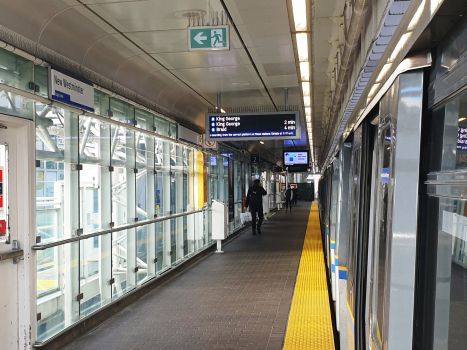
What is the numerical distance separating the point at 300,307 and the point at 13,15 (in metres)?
4.45

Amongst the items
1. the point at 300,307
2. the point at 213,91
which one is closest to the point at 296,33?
the point at 300,307

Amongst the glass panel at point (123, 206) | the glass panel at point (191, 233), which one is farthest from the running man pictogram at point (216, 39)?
the glass panel at point (191, 233)

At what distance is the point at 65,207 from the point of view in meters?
5.46

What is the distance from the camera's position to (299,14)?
3.81 metres

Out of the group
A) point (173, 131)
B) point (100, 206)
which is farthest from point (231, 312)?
point (173, 131)

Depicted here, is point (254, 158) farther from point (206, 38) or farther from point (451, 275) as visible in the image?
point (451, 275)

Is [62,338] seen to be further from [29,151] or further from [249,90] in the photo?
[249,90]

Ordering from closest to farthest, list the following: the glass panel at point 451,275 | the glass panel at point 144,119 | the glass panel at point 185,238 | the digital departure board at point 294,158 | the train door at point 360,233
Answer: the glass panel at point 451,275
the train door at point 360,233
the glass panel at point 144,119
the glass panel at point 185,238
the digital departure board at point 294,158

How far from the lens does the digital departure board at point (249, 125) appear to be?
941 centimetres

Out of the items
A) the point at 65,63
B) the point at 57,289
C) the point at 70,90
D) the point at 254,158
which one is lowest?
the point at 57,289

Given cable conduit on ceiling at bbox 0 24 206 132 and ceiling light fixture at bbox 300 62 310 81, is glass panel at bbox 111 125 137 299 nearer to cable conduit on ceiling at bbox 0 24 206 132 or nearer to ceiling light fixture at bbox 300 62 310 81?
cable conduit on ceiling at bbox 0 24 206 132

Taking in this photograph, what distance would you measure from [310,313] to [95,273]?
2.65 m

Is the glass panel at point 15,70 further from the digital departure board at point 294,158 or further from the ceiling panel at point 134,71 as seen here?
the digital departure board at point 294,158

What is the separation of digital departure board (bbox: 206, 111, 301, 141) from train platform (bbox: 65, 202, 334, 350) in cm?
250
